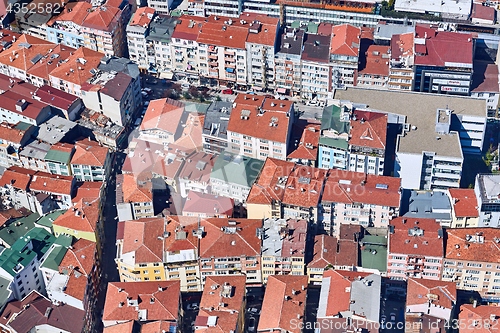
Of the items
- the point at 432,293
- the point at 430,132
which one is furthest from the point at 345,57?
the point at 432,293

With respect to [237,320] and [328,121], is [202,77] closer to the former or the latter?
[328,121]

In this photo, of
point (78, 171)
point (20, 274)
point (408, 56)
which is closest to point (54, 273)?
point (20, 274)

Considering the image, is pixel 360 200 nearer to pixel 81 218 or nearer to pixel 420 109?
pixel 420 109

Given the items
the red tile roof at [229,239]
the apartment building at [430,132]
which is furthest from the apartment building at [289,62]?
the red tile roof at [229,239]

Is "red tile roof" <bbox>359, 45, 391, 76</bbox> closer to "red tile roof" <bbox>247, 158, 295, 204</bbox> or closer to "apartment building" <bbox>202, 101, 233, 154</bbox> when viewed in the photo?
"apartment building" <bbox>202, 101, 233, 154</bbox>

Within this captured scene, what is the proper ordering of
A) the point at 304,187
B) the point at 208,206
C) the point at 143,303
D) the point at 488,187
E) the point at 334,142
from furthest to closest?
the point at 334,142
the point at 208,206
the point at 304,187
the point at 488,187
the point at 143,303

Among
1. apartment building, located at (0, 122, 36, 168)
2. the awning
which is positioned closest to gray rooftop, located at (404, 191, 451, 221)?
the awning
